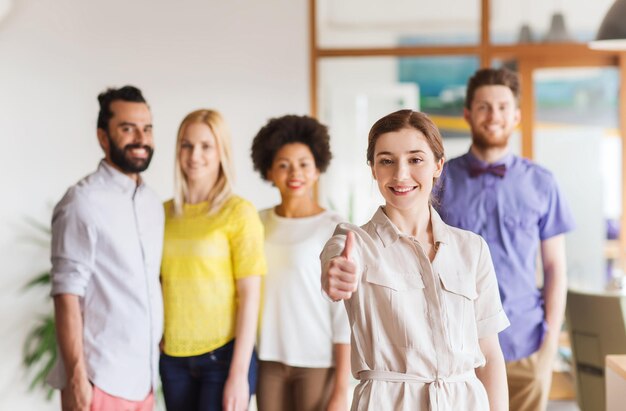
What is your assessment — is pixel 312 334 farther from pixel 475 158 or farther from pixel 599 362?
pixel 599 362

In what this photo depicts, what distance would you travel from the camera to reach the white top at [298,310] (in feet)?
10.5

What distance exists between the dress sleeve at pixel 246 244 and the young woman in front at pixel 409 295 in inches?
40.0

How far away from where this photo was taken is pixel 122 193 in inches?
121

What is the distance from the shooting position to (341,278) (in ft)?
6.33

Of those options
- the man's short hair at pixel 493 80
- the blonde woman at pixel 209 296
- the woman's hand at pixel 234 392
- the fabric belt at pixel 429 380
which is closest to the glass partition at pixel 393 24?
the man's short hair at pixel 493 80

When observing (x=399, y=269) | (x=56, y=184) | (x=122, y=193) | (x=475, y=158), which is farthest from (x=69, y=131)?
(x=399, y=269)

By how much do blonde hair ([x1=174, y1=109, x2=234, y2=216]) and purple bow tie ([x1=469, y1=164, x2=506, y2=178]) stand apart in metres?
0.90

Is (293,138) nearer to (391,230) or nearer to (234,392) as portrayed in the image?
(234,392)

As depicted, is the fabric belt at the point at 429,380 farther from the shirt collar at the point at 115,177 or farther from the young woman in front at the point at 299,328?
the shirt collar at the point at 115,177

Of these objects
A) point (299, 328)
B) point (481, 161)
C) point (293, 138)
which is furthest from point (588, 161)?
point (299, 328)

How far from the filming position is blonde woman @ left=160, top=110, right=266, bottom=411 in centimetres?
307

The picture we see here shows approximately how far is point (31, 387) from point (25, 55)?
1962mm

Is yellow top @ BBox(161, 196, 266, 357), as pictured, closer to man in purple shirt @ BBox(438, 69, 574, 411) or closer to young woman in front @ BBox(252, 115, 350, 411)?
young woman in front @ BBox(252, 115, 350, 411)

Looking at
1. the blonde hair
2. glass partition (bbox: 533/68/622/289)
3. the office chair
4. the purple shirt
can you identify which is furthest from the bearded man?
glass partition (bbox: 533/68/622/289)
